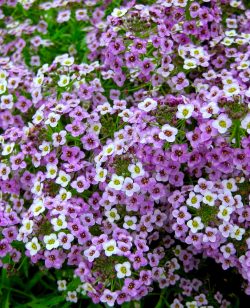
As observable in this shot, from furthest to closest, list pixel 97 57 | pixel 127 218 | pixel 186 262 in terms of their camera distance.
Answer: pixel 97 57, pixel 186 262, pixel 127 218

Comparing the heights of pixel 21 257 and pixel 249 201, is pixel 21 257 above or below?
below

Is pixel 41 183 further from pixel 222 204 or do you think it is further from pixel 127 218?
pixel 222 204

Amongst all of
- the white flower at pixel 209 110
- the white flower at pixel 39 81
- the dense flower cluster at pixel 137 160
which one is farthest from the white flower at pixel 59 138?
the white flower at pixel 209 110

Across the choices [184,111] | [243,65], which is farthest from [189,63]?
[184,111]

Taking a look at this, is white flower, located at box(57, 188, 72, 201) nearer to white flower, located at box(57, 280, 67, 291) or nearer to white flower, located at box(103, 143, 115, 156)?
white flower, located at box(103, 143, 115, 156)

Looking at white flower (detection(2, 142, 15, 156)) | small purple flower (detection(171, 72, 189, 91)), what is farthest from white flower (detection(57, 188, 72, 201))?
small purple flower (detection(171, 72, 189, 91))

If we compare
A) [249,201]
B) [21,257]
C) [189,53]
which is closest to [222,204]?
[249,201]

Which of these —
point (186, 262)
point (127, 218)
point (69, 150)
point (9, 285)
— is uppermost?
point (69, 150)
